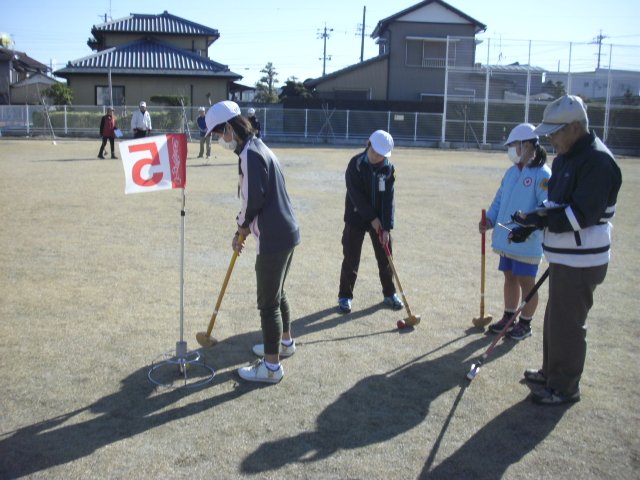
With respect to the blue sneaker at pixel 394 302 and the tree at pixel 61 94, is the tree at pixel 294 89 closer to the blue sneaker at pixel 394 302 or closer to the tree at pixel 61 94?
the tree at pixel 61 94

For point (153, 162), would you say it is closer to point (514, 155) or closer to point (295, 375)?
point (295, 375)

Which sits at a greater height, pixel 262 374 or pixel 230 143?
pixel 230 143

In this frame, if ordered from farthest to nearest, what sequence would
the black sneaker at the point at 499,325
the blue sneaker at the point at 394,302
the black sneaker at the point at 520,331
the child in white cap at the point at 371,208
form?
the blue sneaker at the point at 394,302 < the child in white cap at the point at 371,208 < the black sneaker at the point at 499,325 < the black sneaker at the point at 520,331

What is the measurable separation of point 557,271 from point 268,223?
2.00 meters

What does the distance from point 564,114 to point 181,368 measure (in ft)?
10.6

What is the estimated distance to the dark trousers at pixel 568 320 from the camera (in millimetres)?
4070

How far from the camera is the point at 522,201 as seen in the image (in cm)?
532

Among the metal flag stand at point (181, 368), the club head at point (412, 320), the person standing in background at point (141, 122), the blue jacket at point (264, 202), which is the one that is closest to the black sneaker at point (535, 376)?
the club head at point (412, 320)

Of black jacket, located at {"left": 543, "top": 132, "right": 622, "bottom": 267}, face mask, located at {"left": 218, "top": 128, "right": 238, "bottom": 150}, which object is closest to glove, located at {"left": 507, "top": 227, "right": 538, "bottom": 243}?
black jacket, located at {"left": 543, "top": 132, "right": 622, "bottom": 267}

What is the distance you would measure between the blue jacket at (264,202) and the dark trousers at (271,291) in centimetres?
8

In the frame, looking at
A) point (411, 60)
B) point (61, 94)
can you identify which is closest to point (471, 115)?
point (411, 60)

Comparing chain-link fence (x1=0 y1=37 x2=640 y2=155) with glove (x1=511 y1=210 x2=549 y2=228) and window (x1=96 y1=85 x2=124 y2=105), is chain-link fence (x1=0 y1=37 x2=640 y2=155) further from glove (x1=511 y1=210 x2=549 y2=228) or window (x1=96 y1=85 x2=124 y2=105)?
glove (x1=511 y1=210 x2=549 y2=228)

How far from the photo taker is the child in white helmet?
5254 mm

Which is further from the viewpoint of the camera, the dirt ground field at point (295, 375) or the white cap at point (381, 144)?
the white cap at point (381, 144)
